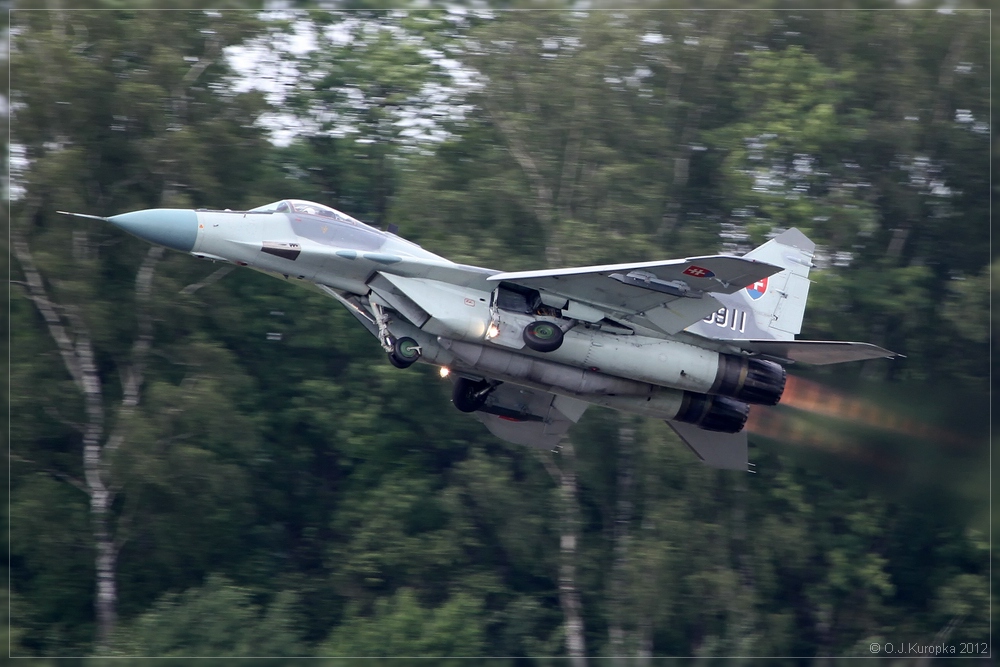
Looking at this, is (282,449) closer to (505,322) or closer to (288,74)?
(288,74)

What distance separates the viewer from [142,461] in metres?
18.8

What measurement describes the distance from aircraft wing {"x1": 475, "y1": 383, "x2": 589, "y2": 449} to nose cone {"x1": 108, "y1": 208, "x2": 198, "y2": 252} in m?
4.61

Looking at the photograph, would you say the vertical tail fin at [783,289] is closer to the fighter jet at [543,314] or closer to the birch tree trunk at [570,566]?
the fighter jet at [543,314]

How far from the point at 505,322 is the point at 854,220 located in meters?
11.4

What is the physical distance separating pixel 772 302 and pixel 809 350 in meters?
1.23

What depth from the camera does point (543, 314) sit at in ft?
46.7

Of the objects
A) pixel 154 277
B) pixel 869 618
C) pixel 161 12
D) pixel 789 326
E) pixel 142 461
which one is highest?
pixel 161 12

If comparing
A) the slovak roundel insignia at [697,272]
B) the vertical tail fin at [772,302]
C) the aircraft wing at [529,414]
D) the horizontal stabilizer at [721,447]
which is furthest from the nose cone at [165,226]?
the horizontal stabilizer at [721,447]

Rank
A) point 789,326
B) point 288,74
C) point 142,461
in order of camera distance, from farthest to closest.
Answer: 1. point 288,74
2. point 142,461
3. point 789,326

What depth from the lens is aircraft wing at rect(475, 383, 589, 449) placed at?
52.4 feet

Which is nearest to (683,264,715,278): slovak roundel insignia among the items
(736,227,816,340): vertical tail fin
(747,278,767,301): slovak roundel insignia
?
(736,227,816,340): vertical tail fin

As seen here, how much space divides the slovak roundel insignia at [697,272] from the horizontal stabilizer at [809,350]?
1761mm

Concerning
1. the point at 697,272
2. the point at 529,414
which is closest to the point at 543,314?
the point at 697,272

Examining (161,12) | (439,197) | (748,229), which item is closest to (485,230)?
(439,197)
